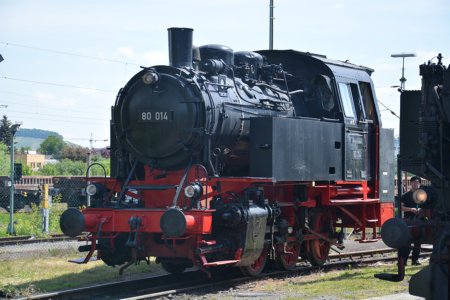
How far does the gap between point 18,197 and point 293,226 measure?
21.6 meters

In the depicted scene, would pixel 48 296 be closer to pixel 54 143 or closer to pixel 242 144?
pixel 242 144

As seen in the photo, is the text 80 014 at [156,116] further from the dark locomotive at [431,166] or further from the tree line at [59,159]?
the tree line at [59,159]

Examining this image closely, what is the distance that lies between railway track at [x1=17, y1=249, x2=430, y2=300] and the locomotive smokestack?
348 centimetres

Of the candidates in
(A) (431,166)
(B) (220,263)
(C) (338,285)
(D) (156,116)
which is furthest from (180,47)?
(A) (431,166)

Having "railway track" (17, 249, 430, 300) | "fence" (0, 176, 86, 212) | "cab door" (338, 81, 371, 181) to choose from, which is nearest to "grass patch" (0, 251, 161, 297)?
"railway track" (17, 249, 430, 300)

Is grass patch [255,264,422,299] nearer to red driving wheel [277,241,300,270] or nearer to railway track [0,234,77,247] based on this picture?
red driving wheel [277,241,300,270]

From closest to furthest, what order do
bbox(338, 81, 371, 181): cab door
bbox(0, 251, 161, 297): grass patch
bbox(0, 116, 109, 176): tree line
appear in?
bbox(0, 251, 161, 297): grass patch → bbox(338, 81, 371, 181): cab door → bbox(0, 116, 109, 176): tree line

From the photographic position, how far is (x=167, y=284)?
12.4 meters

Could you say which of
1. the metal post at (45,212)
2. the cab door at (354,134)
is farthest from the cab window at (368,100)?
the metal post at (45,212)

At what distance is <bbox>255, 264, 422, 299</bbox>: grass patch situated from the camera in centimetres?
1098

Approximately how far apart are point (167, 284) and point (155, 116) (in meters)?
2.65

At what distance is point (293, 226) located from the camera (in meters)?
14.0

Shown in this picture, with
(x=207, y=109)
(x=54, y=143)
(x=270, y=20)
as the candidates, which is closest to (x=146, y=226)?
(x=207, y=109)

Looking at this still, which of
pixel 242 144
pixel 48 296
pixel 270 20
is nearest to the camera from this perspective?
pixel 48 296
